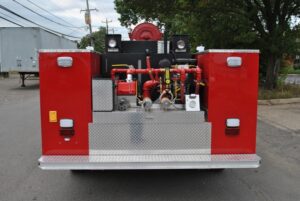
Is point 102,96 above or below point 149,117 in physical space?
above

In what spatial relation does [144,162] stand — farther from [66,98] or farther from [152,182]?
[66,98]

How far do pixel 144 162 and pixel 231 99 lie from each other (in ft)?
4.35

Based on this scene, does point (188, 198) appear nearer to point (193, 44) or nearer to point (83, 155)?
point (83, 155)

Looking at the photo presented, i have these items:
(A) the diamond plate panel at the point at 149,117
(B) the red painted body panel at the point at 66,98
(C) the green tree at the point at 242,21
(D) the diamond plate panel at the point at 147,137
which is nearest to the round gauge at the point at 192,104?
(A) the diamond plate panel at the point at 149,117

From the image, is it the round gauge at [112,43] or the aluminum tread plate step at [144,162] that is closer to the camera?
the aluminum tread plate step at [144,162]

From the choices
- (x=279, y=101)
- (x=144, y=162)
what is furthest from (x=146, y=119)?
(x=279, y=101)

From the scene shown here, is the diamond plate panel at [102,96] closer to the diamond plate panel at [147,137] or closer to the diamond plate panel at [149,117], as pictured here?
the diamond plate panel at [149,117]

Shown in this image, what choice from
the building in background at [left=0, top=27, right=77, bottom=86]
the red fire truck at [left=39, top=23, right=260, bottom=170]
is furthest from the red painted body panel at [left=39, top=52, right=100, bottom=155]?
the building in background at [left=0, top=27, right=77, bottom=86]

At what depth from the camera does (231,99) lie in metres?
4.79

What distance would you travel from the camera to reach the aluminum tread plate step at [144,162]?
4520 millimetres

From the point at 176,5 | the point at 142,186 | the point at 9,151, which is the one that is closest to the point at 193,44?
the point at 176,5

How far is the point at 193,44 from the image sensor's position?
18.1 m

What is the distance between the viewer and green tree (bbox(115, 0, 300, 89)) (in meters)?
14.8

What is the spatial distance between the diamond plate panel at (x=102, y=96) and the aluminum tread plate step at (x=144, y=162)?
0.61 meters
